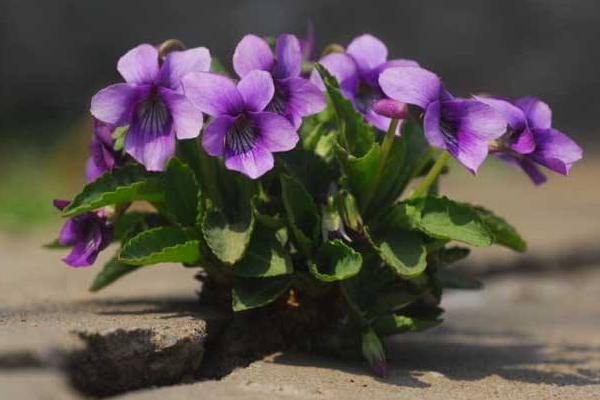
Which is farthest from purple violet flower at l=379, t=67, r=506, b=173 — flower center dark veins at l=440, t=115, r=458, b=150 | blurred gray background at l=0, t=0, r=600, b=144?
blurred gray background at l=0, t=0, r=600, b=144

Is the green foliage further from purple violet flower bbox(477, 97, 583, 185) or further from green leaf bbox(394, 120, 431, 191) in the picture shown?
purple violet flower bbox(477, 97, 583, 185)

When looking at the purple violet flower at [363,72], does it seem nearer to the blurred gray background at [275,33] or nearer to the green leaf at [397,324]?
the green leaf at [397,324]

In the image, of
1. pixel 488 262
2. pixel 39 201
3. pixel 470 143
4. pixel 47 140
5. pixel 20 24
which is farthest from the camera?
pixel 20 24

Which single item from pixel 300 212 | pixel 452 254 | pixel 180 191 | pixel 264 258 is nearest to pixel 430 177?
pixel 452 254

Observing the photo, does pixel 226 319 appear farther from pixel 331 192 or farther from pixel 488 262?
pixel 488 262

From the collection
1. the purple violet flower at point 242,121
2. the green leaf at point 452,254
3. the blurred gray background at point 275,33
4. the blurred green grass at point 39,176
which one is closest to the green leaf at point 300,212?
the purple violet flower at point 242,121

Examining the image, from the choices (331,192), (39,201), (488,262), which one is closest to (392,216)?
(331,192)
